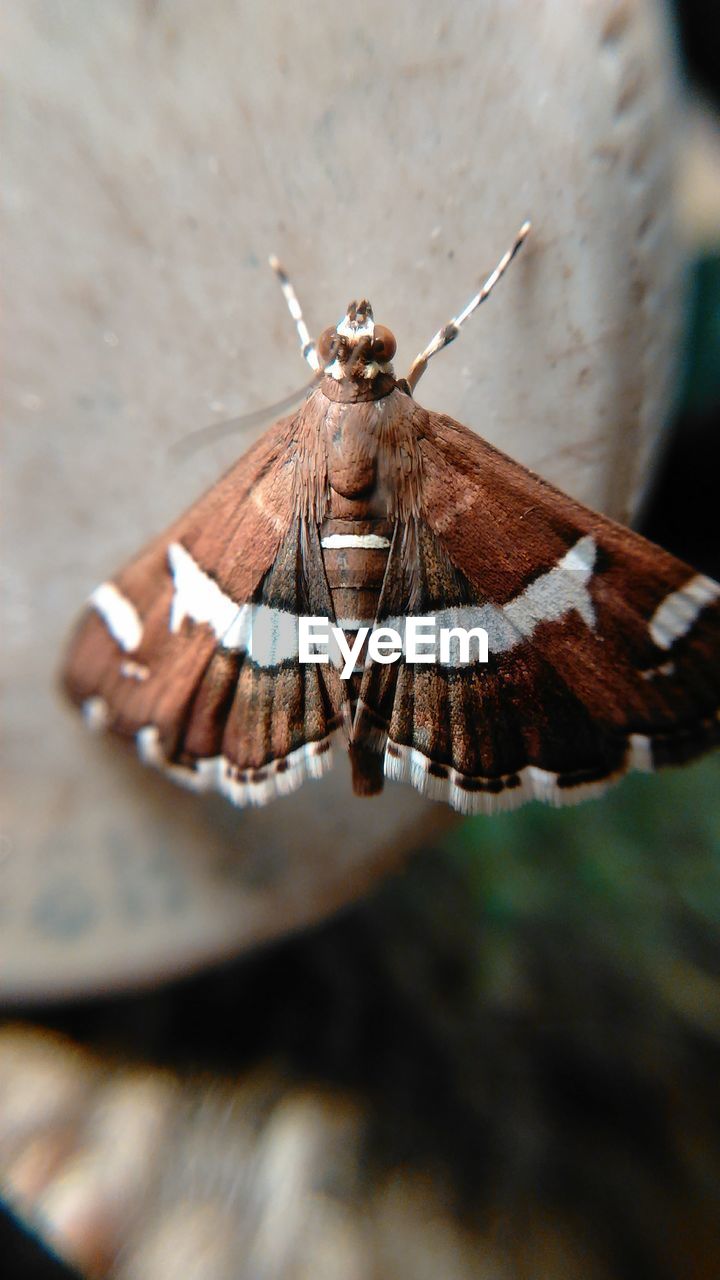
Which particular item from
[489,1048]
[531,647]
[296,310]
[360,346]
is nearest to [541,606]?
[531,647]

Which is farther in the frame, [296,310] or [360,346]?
[296,310]

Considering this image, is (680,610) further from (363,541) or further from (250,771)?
(250,771)

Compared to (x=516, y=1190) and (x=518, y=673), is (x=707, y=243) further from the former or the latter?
(x=516, y=1190)

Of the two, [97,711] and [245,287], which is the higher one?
[245,287]

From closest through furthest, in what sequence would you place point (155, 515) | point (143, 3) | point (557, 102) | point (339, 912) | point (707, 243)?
point (557, 102) → point (143, 3) → point (155, 515) → point (339, 912) → point (707, 243)

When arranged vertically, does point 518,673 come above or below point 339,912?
above

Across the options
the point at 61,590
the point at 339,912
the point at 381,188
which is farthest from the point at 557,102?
the point at 339,912

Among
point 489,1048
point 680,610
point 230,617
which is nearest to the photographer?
point 680,610
